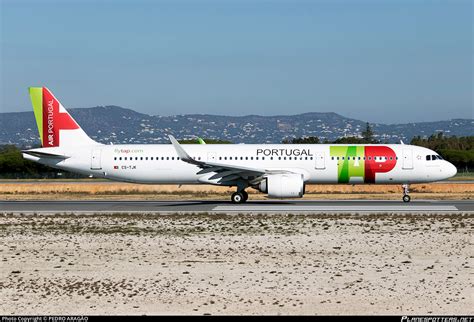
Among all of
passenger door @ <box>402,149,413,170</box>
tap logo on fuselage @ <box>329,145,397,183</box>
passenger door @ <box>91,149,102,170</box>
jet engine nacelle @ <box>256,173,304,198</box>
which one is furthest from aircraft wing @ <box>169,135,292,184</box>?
passenger door @ <box>402,149,413,170</box>

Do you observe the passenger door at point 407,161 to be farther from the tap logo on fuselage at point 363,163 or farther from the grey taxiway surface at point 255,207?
the grey taxiway surface at point 255,207

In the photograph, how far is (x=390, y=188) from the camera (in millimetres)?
55625

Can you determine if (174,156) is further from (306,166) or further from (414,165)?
(414,165)

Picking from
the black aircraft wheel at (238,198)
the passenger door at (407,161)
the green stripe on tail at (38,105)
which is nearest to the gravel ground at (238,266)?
the black aircraft wheel at (238,198)

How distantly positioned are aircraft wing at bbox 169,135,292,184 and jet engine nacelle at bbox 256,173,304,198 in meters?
1.16

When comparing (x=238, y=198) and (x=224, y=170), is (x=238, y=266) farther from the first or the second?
(x=238, y=198)

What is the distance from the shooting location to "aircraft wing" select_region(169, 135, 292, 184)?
37875mm

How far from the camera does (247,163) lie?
132 ft

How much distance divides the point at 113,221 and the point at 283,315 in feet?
56.8

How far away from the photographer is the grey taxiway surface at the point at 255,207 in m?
33.8

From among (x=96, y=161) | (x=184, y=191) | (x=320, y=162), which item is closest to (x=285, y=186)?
(x=320, y=162)

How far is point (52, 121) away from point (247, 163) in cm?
1175

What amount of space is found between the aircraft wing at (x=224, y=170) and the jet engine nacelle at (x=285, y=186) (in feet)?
3.81

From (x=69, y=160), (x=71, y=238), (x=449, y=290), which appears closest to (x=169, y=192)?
(x=69, y=160)
